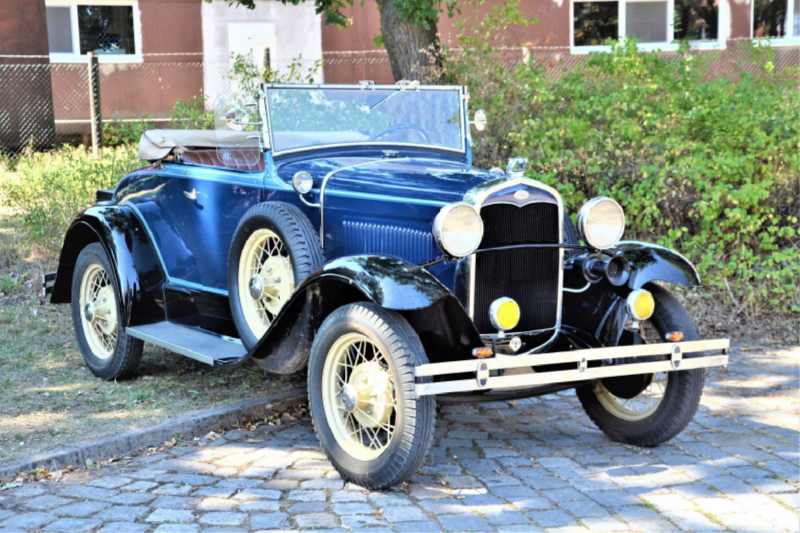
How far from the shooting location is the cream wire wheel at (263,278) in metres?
4.44

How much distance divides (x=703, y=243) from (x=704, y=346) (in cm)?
331

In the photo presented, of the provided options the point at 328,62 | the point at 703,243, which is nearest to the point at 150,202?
the point at 703,243

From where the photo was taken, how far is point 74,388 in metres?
5.16

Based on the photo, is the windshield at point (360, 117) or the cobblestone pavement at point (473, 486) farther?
the windshield at point (360, 117)

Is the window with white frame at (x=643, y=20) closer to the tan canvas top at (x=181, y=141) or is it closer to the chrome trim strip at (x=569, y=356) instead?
the tan canvas top at (x=181, y=141)

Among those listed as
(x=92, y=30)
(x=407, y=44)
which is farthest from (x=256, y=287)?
(x=92, y=30)

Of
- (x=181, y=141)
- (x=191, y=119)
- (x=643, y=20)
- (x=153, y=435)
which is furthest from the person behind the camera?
(x=643, y=20)

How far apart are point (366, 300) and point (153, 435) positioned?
4.30ft

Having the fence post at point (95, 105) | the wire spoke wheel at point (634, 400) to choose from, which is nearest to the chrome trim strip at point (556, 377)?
the wire spoke wheel at point (634, 400)

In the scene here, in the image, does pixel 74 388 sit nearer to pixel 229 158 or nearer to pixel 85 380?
pixel 85 380

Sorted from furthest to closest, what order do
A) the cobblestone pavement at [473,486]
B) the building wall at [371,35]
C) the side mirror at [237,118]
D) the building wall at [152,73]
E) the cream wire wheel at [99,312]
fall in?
the building wall at [152,73], the building wall at [371,35], the cream wire wheel at [99,312], the side mirror at [237,118], the cobblestone pavement at [473,486]

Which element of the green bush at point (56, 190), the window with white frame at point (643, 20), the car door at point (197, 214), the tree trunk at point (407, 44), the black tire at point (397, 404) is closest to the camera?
the black tire at point (397, 404)

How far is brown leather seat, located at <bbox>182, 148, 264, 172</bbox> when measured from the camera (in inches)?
195

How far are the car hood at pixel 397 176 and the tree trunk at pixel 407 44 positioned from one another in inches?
167
